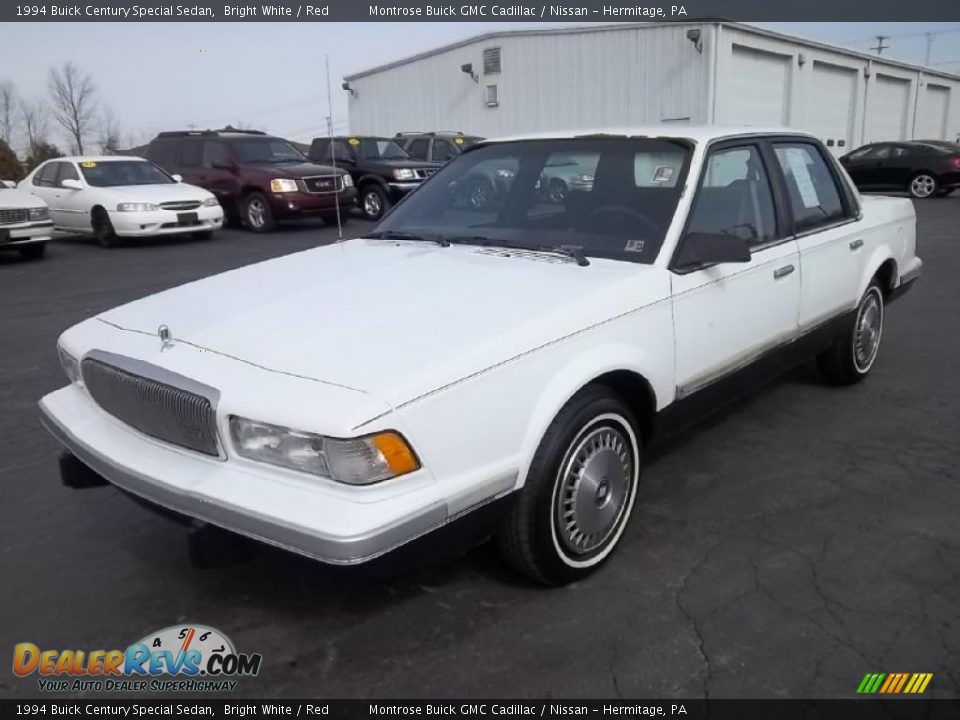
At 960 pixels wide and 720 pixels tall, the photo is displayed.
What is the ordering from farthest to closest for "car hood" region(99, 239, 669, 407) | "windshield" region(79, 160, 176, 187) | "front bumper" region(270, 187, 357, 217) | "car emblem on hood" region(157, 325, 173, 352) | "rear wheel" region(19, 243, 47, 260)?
1. "front bumper" region(270, 187, 357, 217)
2. "windshield" region(79, 160, 176, 187)
3. "rear wheel" region(19, 243, 47, 260)
4. "car emblem on hood" region(157, 325, 173, 352)
5. "car hood" region(99, 239, 669, 407)

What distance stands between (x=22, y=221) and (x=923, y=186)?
65.0ft

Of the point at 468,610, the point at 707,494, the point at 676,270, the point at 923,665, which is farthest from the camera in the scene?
the point at 707,494

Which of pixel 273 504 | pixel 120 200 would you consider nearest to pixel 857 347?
pixel 273 504

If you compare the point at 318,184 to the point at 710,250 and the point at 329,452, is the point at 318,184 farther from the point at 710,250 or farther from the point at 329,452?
the point at 329,452

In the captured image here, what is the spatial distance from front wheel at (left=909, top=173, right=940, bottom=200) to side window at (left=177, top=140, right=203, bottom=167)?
17.1 metres

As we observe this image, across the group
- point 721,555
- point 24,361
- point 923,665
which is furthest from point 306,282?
point 24,361

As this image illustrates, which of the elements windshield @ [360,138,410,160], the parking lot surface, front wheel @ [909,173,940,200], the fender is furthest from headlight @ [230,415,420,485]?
front wheel @ [909,173,940,200]

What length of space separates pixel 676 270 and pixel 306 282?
1.55m

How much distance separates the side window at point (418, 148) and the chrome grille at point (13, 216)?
8.30 metres

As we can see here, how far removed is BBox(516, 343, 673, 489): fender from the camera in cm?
257

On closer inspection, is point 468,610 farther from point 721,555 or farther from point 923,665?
point 923,665

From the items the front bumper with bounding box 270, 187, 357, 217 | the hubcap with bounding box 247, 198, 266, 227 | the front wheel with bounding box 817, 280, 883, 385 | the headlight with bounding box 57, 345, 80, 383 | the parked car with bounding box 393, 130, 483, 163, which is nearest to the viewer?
the headlight with bounding box 57, 345, 80, 383

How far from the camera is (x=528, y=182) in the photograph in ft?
12.7

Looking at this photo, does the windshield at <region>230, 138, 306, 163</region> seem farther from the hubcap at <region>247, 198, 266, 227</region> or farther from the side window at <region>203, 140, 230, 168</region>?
the hubcap at <region>247, 198, 266, 227</region>
